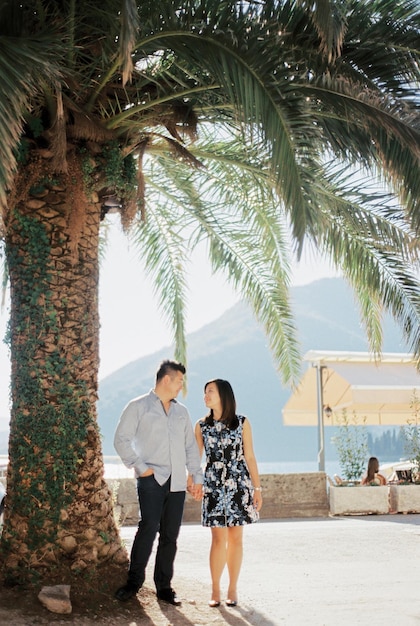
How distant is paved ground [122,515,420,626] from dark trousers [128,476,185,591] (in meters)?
0.43

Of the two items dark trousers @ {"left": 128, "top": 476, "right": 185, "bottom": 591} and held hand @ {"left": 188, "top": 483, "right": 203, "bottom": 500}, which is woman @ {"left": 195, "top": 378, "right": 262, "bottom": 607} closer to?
held hand @ {"left": 188, "top": 483, "right": 203, "bottom": 500}

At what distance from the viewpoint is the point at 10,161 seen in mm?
5371

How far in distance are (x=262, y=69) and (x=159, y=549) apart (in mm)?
3650

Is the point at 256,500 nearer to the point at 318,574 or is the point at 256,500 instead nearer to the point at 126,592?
the point at 126,592

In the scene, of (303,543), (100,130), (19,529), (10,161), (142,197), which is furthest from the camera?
(303,543)

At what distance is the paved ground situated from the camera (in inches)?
247

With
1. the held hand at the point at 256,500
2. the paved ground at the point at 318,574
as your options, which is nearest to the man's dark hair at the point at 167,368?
the held hand at the point at 256,500

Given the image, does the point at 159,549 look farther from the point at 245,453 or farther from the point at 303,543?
the point at 303,543

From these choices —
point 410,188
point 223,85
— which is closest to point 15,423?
point 223,85

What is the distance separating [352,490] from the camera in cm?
1362

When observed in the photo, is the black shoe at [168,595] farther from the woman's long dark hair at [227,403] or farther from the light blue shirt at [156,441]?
the woman's long dark hair at [227,403]

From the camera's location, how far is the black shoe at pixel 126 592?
21.1ft

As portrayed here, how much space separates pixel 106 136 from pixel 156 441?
102 inches

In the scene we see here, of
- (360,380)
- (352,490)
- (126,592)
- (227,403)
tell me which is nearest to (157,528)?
(126,592)
